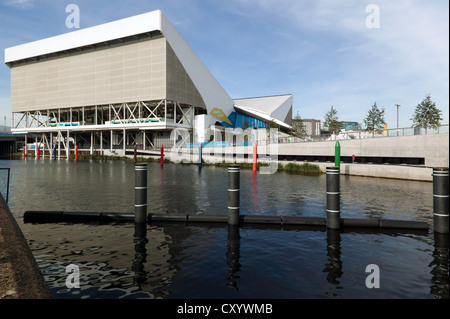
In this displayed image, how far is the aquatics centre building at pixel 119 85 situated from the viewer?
57.9m

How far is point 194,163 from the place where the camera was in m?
43.2

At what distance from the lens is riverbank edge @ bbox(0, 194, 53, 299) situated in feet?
11.3

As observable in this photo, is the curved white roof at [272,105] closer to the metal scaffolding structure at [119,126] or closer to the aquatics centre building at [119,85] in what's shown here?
the aquatics centre building at [119,85]

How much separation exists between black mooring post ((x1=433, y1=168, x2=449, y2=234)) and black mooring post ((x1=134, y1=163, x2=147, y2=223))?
713cm

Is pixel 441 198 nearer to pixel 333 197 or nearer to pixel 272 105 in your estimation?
pixel 333 197

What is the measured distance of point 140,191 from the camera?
7902 mm

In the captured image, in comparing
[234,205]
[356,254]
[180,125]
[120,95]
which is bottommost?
[356,254]

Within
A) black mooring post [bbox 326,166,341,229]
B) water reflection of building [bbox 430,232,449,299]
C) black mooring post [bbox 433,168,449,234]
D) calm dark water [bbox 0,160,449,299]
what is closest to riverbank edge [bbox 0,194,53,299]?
calm dark water [bbox 0,160,449,299]

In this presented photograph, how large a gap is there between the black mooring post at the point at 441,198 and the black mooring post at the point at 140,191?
7.13 m

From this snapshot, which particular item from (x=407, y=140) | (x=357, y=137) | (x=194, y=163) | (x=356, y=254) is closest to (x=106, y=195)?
(x=356, y=254)

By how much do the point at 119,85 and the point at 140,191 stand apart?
194ft

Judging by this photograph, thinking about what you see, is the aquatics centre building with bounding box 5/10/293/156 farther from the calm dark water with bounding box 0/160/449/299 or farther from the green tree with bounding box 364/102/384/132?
the calm dark water with bounding box 0/160/449/299
